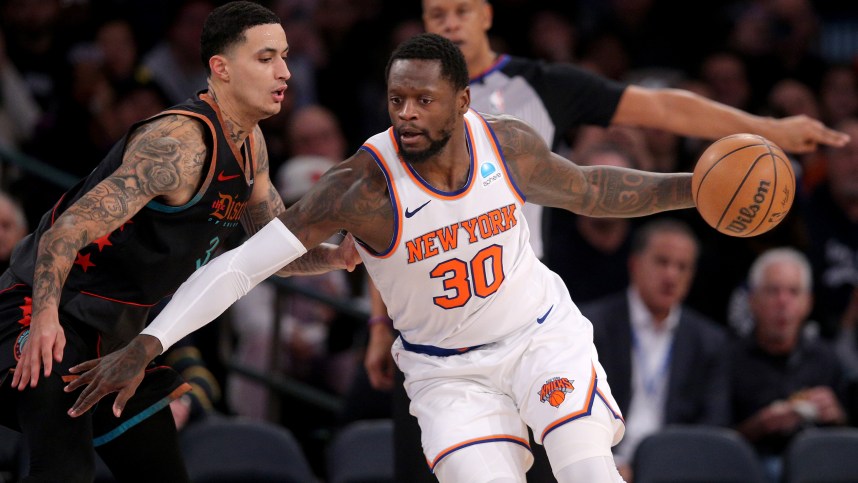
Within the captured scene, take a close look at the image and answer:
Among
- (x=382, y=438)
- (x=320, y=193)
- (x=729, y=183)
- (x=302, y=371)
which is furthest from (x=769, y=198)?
(x=302, y=371)

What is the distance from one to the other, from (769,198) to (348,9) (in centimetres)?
640

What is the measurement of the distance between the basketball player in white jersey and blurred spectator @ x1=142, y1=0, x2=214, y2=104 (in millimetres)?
5023

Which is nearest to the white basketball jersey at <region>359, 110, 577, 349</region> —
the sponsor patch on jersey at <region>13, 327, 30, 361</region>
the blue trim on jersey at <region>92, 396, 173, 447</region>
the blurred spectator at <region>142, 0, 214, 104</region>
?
the blue trim on jersey at <region>92, 396, 173, 447</region>

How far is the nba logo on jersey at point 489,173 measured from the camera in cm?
462

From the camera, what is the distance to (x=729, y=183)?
471 centimetres

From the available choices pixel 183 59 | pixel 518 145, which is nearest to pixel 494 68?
pixel 518 145

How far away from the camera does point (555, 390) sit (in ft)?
14.7

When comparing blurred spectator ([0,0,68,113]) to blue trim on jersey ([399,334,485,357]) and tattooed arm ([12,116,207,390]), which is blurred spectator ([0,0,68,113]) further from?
blue trim on jersey ([399,334,485,357])

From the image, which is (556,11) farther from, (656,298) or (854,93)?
(656,298)

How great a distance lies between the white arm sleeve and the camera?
14.0 feet

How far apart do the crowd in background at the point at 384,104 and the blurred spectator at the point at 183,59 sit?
0.04ft

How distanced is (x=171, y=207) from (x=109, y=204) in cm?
30

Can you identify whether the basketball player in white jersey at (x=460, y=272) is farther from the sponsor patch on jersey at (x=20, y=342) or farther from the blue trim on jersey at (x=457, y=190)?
the sponsor patch on jersey at (x=20, y=342)

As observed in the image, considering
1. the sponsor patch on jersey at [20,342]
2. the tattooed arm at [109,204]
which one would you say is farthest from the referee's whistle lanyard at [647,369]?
the sponsor patch on jersey at [20,342]
